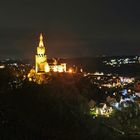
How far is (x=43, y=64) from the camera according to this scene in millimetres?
57750

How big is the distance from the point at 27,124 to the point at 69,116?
2.88m

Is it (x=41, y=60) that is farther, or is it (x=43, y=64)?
(x=41, y=60)

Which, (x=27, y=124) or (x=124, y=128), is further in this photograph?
(x=124, y=128)

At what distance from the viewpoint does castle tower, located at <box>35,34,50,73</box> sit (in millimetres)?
56803

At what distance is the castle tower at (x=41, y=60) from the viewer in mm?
56803

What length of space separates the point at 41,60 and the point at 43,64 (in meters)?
1.75

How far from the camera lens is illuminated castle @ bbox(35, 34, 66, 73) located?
5691 cm

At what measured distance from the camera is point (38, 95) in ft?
49.1

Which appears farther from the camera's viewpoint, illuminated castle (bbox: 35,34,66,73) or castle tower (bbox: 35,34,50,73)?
illuminated castle (bbox: 35,34,66,73)

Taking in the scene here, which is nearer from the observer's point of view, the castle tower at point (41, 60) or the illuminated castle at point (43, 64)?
the castle tower at point (41, 60)

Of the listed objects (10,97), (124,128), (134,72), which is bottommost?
(124,128)

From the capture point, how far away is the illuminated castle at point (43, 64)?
56912mm

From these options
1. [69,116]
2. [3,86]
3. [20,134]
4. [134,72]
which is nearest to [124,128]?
[69,116]

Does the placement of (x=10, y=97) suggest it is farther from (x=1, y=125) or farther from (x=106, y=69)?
(x=106, y=69)
